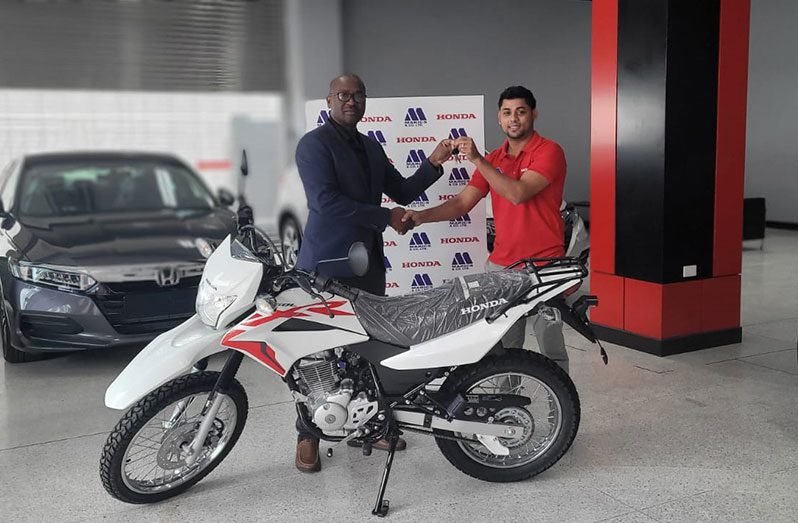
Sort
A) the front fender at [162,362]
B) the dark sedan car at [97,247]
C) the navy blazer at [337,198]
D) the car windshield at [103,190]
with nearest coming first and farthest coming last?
the front fender at [162,362], the navy blazer at [337,198], the dark sedan car at [97,247], the car windshield at [103,190]

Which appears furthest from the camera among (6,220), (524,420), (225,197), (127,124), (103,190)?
(127,124)

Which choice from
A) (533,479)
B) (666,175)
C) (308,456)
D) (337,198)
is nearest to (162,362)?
(308,456)

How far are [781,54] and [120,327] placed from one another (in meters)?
10.2

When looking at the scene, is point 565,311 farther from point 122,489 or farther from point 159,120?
point 159,120

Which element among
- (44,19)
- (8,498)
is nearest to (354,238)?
(8,498)

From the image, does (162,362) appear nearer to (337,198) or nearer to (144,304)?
(337,198)

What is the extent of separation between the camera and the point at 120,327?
14.0 ft

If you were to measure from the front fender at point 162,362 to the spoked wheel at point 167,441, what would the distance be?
0.11 metres

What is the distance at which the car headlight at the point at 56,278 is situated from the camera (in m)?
4.25

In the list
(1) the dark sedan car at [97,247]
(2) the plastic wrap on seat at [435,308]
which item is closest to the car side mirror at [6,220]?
(1) the dark sedan car at [97,247]

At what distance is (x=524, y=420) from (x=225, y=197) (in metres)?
2.99

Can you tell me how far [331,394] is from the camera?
2623 mm

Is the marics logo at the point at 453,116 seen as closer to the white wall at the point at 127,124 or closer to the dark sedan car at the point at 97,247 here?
the dark sedan car at the point at 97,247

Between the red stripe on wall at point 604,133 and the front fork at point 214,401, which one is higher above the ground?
the red stripe on wall at point 604,133
